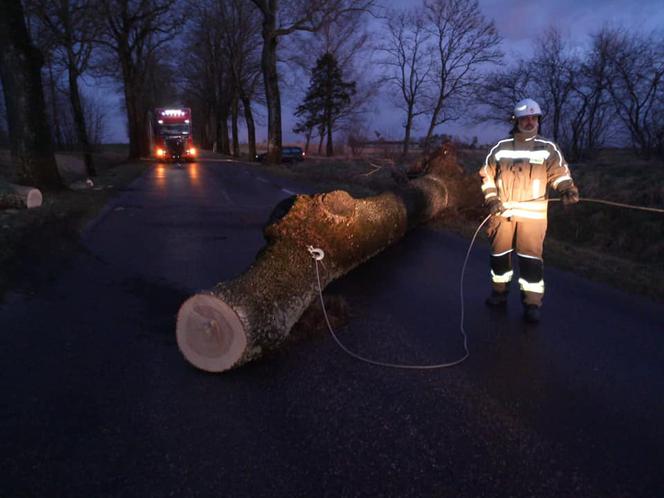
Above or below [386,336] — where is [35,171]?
above

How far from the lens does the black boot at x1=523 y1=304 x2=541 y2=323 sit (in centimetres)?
399

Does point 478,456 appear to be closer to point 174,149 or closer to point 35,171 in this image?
point 35,171

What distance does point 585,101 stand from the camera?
2016 cm

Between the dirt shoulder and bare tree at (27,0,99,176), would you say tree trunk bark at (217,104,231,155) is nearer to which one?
bare tree at (27,0,99,176)

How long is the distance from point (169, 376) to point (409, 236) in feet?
17.6

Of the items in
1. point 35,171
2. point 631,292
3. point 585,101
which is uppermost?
point 585,101

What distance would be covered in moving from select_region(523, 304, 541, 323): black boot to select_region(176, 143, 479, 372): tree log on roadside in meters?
1.71

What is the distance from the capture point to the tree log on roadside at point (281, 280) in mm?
2992

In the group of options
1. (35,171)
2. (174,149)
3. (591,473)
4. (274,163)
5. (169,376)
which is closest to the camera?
(591,473)

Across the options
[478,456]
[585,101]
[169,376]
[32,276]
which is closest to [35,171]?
[32,276]

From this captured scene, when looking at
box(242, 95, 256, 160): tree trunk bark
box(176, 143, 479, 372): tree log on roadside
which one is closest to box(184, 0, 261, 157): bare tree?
box(242, 95, 256, 160): tree trunk bark

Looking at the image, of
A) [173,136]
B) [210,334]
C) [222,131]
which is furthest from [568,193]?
[222,131]

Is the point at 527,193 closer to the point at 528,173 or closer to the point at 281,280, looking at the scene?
the point at 528,173

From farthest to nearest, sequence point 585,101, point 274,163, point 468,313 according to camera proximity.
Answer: point 274,163, point 585,101, point 468,313
